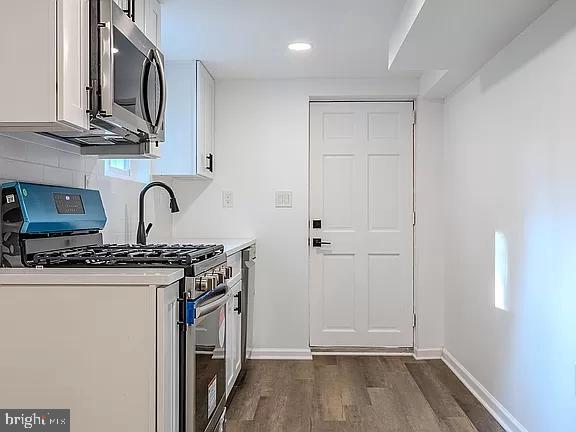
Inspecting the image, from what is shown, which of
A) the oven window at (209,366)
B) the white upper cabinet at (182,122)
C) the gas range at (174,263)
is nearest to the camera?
the gas range at (174,263)

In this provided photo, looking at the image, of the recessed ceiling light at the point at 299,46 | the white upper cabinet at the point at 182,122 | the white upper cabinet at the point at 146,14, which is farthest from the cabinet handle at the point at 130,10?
the white upper cabinet at the point at 182,122

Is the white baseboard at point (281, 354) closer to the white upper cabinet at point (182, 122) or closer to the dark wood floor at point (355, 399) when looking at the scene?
the dark wood floor at point (355, 399)

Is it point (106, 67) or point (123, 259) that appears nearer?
point (106, 67)

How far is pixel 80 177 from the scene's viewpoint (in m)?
2.84

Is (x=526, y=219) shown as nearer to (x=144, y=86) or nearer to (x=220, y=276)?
(x=220, y=276)

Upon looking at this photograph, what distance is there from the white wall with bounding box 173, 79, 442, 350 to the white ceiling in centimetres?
16

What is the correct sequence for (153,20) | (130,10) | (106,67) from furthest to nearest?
(153,20) → (130,10) → (106,67)

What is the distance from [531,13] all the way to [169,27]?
188 centimetres

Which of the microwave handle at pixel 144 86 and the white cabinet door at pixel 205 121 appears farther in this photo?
the white cabinet door at pixel 205 121

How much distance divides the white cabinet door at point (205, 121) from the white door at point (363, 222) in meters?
0.79

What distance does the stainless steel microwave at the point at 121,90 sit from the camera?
1977mm

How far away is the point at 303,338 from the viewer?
4.64 meters

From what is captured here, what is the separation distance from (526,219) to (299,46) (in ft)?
5.67

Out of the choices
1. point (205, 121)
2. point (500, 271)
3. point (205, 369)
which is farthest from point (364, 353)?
point (205, 369)
